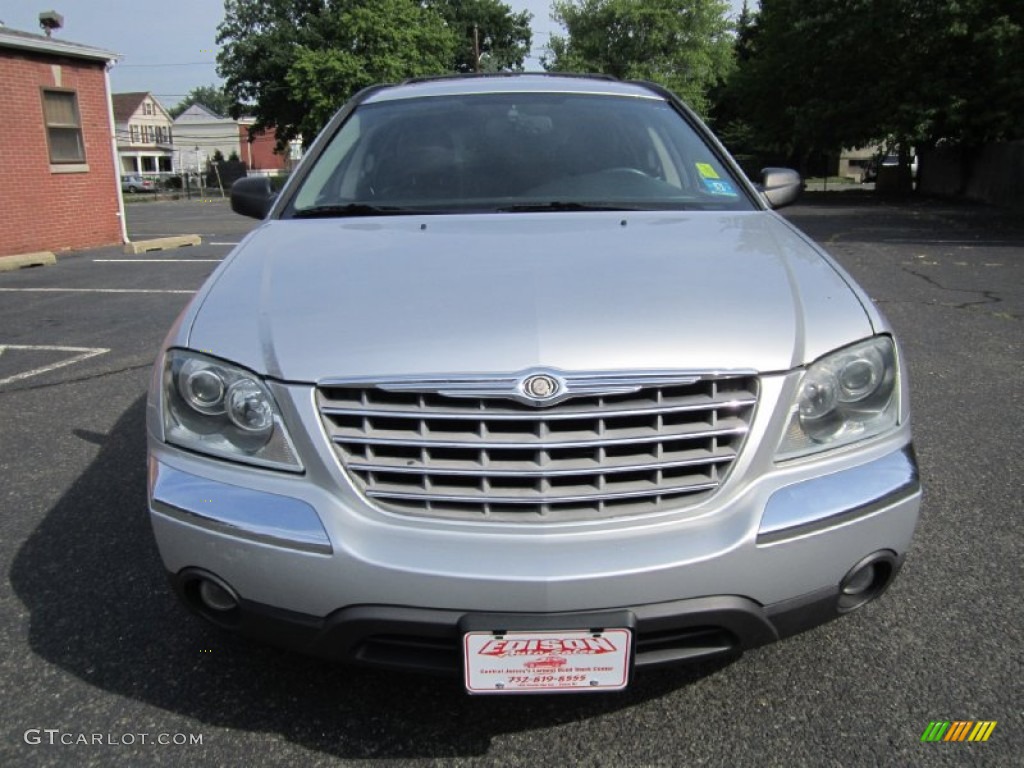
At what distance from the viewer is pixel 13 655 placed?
224 cm

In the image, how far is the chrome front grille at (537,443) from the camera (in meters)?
1.70

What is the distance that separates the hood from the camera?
1.74 metres

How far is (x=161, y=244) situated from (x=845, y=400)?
13467mm

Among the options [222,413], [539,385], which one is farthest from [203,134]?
[539,385]

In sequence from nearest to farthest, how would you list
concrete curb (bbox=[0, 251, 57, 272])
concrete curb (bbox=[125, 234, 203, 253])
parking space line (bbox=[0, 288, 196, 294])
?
parking space line (bbox=[0, 288, 196, 294]), concrete curb (bbox=[0, 251, 57, 272]), concrete curb (bbox=[125, 234, 203, 253])

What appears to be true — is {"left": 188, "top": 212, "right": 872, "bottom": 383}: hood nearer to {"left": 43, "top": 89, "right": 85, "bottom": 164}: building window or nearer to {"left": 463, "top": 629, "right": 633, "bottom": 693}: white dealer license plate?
{"left": 463, "top": 629, "right": 633, "bottom": 693}: white dealer license plate

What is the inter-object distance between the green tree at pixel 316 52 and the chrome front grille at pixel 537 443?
34.8m

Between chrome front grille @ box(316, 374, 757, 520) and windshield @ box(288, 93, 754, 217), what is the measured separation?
1.14 metres

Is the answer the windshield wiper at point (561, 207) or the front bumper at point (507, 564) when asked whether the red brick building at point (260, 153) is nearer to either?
the windshield wiper at point (561, 207)

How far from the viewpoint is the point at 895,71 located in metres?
24.4

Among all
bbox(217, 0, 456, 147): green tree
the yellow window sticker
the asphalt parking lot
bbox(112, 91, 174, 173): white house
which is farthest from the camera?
bbox(112, 91, 174, 173): white house

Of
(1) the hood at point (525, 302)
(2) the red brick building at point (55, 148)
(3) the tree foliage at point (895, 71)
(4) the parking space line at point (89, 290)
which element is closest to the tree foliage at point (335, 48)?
(3) the tree foliage at point (895, 71)

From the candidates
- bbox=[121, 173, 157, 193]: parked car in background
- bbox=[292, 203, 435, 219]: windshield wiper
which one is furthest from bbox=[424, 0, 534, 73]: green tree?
bbox=[292, 203, 435, 219]: windshield wiper

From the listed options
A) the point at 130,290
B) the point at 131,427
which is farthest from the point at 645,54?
the point at 131,427
